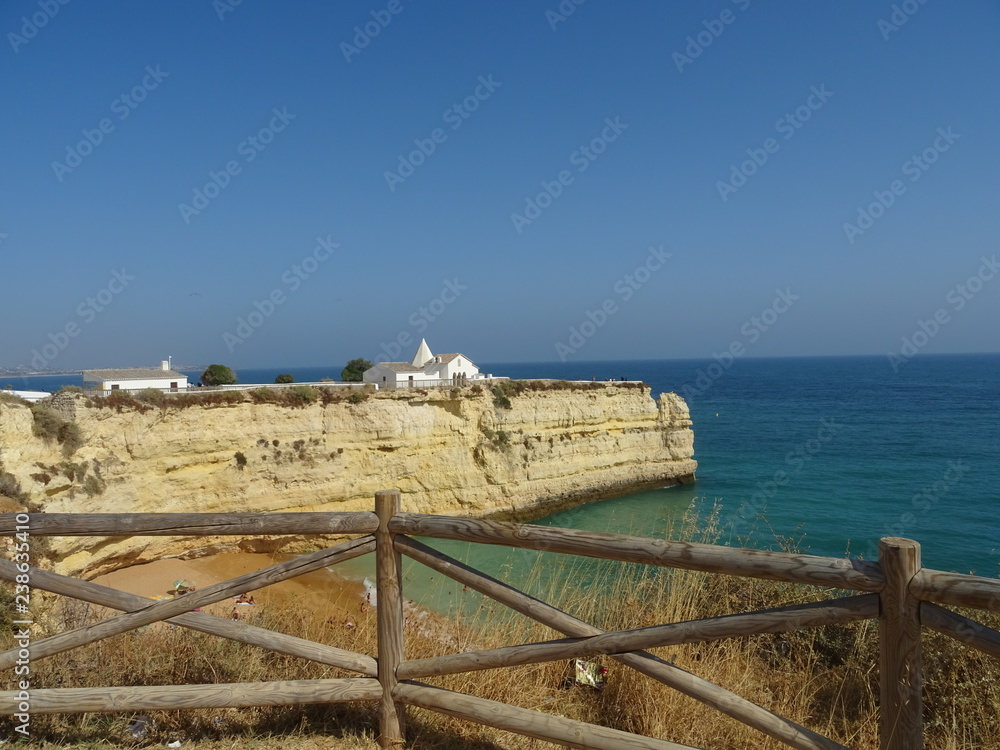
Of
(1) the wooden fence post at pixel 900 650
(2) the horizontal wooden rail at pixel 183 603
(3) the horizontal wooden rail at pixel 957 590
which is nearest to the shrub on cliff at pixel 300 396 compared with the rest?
(2) the horizontal wooden rail at pixel 183 603

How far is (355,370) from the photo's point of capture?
3659 centimetres

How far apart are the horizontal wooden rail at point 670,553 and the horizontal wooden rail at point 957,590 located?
133 mm

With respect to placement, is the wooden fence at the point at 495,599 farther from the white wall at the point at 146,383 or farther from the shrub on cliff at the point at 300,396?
the white wall at the point at 146,383

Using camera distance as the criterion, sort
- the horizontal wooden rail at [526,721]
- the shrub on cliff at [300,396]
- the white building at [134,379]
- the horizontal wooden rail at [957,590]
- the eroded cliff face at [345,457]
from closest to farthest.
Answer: the horizontal wooden rail at [957,590], the horizontal wooden rail at [526,721], the eroded cliff face at [345,457], the shrub on cliff at [300,396], the white building at [134,379]

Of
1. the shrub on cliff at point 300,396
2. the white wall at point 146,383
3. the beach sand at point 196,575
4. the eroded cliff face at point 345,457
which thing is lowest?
the beach sand at point 196,575

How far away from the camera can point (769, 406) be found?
64.8 meters

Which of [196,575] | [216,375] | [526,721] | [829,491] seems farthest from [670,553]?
[216,375]

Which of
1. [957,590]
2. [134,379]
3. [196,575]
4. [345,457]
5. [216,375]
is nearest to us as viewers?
[957,590]

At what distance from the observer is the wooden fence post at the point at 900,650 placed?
7.30ft

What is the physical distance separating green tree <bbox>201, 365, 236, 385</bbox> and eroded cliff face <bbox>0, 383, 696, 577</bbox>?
9.54 meters

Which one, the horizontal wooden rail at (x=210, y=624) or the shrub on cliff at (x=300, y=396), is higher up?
the shrub on cliff at (x=300, y=396)

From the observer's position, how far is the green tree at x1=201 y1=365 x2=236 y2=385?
28453 millimetres

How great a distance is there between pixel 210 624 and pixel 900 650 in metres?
3.34

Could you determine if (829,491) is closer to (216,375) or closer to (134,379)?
(216,375)
